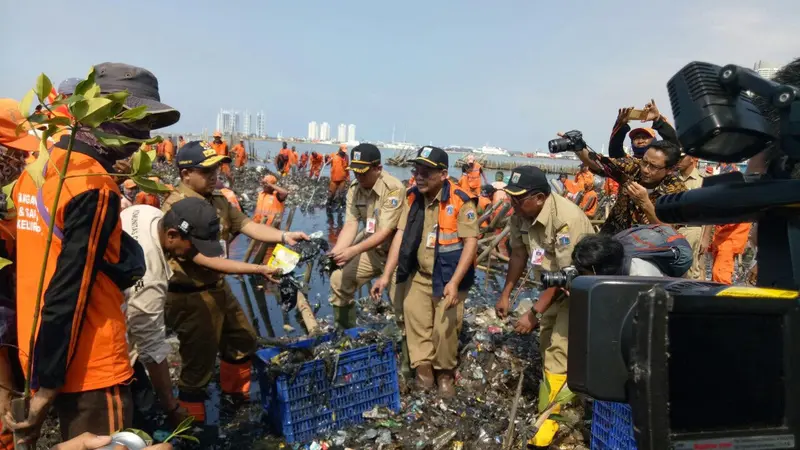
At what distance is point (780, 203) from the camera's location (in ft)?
3.39

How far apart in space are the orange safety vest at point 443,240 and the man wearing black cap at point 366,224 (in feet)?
0.94

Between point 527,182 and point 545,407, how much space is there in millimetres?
1656

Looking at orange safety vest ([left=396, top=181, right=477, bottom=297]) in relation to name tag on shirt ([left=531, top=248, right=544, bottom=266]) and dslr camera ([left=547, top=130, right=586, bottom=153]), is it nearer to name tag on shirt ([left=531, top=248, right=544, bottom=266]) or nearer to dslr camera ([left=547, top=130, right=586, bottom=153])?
name tag on shirt ([left=531, top=248, right=544, bottom=266])

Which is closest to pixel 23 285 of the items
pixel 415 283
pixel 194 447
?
pixel 194 447

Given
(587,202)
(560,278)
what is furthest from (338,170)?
(560,278)

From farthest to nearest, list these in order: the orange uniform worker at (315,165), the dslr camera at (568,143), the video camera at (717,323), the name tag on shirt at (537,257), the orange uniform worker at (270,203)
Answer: the orange uniform worker at (315,165) < the orange uniform worker at (270,203) < the dslr camera at (568,143) < the name tag on shirt at (537,257) < the video camera at (717,323)

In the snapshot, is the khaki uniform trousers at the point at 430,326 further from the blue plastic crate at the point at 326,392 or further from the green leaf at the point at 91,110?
the green leaf at the point at 91,110

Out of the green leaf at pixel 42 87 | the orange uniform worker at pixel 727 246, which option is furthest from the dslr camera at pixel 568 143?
the green leaf at pixel 42 87

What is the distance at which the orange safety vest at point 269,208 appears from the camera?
831cm

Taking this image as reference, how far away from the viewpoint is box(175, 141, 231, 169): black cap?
12.0ft

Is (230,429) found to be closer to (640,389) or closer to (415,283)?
(415,283)

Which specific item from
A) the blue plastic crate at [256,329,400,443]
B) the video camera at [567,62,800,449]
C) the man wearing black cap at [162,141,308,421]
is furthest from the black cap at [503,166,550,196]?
the video camera at [567,62,800,449]

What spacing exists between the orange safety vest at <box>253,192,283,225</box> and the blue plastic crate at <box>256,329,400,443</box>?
5.01 m

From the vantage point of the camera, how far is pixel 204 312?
3.42 metres
